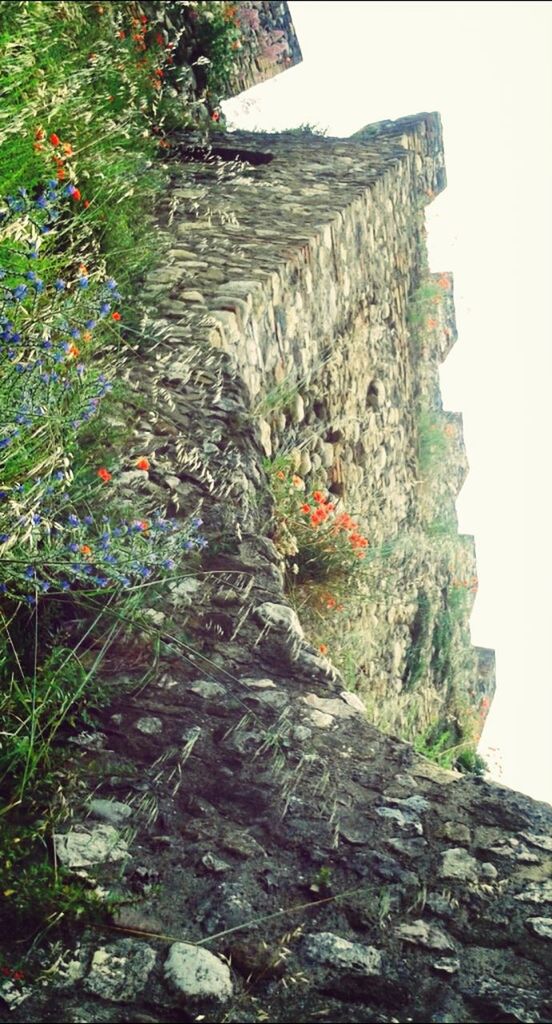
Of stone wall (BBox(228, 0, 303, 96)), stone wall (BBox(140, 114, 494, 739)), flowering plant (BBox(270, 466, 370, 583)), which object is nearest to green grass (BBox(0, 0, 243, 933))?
stone wall (BBox(140, 114, 494, 739))

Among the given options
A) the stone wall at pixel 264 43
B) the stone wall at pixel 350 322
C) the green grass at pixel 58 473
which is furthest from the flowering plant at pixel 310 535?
the stone wall at pixel 264 43

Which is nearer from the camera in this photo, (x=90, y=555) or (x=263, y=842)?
(x=263, y=842)

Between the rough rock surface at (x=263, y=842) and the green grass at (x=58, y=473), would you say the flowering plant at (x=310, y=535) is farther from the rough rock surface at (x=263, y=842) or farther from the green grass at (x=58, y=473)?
the green grass at (x=58, y=473)

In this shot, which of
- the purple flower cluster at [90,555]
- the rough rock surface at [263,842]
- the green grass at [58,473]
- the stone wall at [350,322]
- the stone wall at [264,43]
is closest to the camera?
the rough rock surface at [263,842]

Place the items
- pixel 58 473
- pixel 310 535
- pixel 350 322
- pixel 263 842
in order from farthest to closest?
→ pixel 350 322, pixel 310 535, pixel 58 473, pixel 263 842

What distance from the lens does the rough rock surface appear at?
169 cm

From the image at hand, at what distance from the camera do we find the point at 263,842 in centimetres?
205

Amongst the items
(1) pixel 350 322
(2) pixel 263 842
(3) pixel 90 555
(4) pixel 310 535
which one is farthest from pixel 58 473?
(1) pixel 350 322

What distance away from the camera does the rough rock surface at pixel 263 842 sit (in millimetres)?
1690

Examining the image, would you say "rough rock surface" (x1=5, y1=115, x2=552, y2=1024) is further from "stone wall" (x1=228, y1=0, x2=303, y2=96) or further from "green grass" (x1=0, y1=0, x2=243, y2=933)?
"stone wall" (x1=228, y1=0, x2=303, y2=96)

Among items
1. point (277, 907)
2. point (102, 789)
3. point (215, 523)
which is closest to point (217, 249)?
point (215, 523)

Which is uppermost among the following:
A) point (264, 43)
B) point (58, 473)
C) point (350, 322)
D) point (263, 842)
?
point (264, 43)

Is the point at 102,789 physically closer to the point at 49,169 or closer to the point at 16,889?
the point at 16,889

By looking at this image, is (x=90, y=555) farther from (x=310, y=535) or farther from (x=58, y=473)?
(x=310, y=535)
